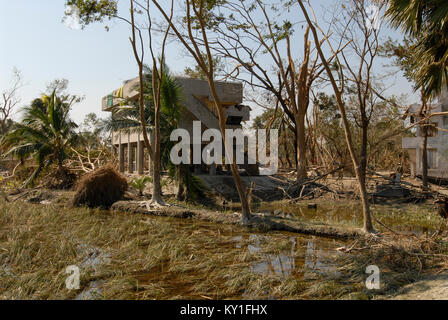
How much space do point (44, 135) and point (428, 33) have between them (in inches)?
669

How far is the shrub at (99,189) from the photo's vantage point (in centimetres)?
1587

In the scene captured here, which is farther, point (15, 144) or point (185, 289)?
point (15, 144)

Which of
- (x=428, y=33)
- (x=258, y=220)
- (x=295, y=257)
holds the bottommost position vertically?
(x=295, y=257)

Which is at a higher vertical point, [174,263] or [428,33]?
[428,33]

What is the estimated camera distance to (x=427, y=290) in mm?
5656

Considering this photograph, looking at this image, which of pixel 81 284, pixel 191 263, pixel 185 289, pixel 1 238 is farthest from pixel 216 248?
pixel 1 238

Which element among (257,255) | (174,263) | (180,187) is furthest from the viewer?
(180,187)

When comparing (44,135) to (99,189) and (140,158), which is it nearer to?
(99,189)

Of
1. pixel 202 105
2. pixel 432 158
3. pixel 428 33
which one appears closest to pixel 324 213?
pixel 428 33

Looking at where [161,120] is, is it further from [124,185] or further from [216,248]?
[216,248]

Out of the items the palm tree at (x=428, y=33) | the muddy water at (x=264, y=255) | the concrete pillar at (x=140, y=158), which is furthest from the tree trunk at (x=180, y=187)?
the palm tree at (x=428, y=33)
